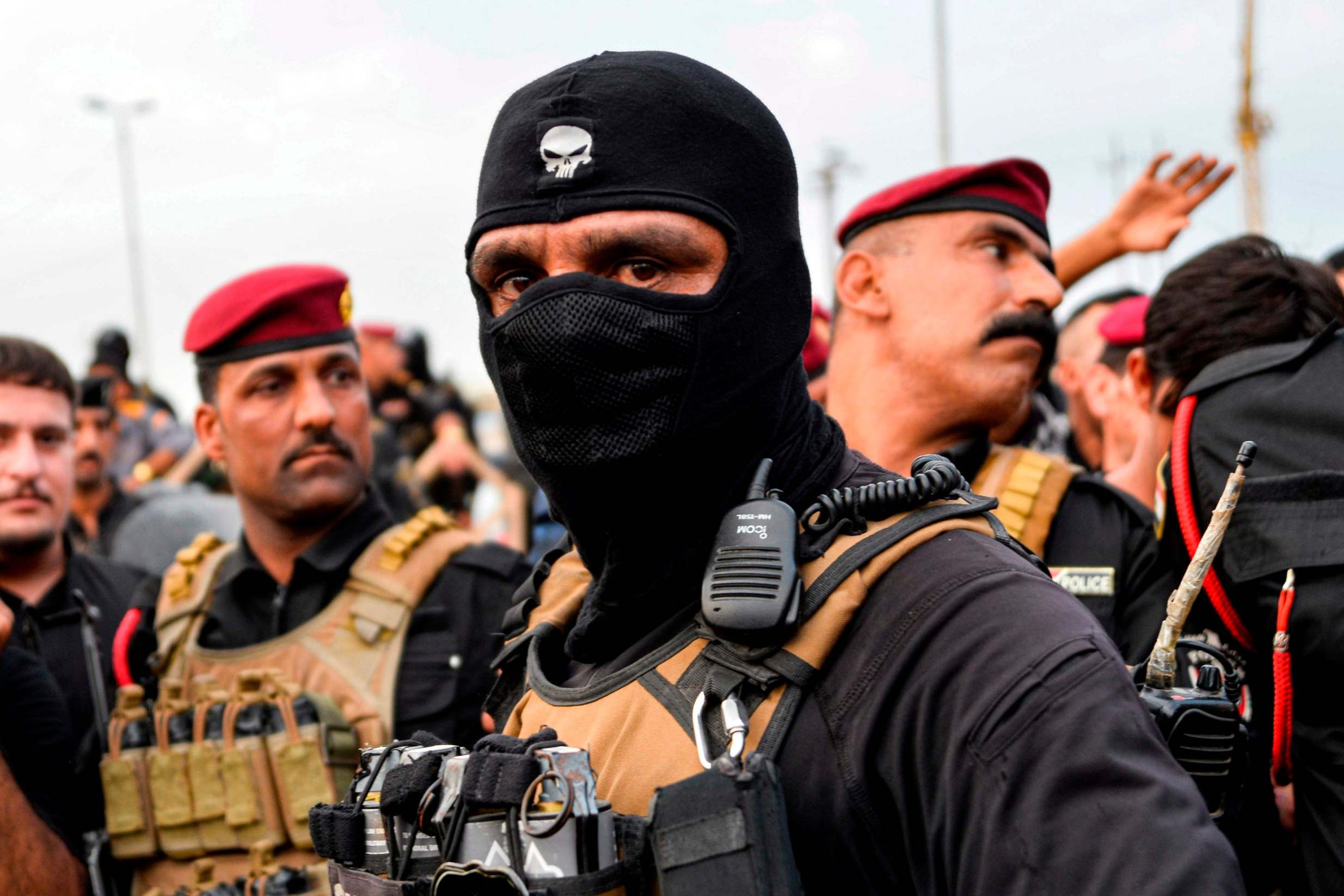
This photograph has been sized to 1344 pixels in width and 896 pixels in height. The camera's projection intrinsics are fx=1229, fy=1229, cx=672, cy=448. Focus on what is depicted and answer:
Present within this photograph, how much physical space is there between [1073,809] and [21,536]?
3.64m

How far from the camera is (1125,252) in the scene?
12.6ft

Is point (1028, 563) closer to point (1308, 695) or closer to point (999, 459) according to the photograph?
point (1308, 695)

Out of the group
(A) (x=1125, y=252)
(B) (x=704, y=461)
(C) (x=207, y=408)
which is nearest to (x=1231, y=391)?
(B) (x=704, y=461)

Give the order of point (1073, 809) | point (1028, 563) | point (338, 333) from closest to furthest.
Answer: point (1073, 809) → point (1028, 563) → point (338, 333)

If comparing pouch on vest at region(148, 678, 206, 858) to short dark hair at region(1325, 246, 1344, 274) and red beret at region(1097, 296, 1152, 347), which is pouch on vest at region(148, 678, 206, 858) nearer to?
red beret at region(1097, 296, 1152, 347)

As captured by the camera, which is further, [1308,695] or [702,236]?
[1308,695]

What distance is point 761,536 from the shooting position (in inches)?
62.7

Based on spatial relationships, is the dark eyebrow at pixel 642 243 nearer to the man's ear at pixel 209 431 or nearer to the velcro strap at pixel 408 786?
the velcro strap at pixel 408 786

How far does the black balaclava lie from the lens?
1664 millimetres

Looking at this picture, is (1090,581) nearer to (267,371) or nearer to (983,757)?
(983,757)

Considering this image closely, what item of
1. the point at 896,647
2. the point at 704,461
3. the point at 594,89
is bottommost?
the point at 896,647

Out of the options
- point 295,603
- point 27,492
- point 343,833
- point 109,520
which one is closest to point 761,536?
point 343,833

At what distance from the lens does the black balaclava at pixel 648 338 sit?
1.66 m

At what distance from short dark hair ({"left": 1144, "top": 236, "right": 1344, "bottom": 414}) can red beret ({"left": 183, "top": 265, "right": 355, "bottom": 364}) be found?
2337 millimetres
